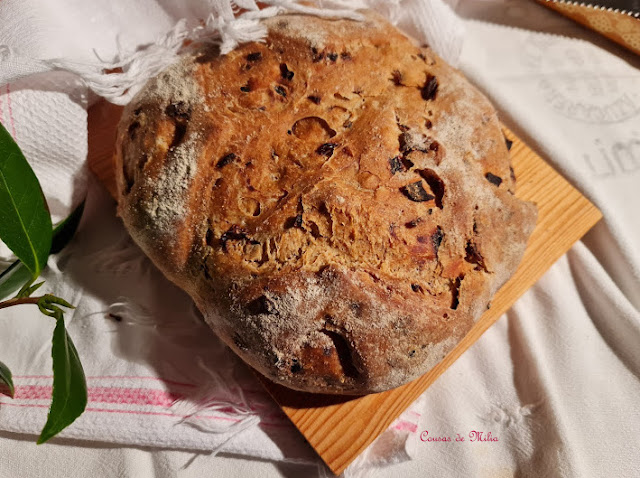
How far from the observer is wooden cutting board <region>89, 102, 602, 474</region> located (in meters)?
0.91

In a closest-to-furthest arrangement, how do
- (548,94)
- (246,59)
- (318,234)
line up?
(318,234)
(246,59)
(548,94)

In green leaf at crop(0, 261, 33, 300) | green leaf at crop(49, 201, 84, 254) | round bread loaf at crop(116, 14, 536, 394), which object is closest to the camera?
round bread loaf at crop(116, 14, 536, 394)

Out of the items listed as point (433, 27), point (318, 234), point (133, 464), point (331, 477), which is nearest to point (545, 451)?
point (331, 477)

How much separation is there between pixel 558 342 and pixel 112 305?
2.83 ft

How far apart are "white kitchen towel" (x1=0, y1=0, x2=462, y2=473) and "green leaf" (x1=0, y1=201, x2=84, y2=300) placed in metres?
0.02

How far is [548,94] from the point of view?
1.26m

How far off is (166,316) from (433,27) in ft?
2.59

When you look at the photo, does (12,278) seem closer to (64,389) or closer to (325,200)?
(64,389)

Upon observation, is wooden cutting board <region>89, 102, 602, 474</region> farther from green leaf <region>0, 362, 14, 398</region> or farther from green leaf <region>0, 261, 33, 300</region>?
Result: green leaf <region>0, 362, 14, 398</region>

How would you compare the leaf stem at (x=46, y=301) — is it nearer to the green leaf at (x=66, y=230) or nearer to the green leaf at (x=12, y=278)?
the green leaf at (x=12, y=278)

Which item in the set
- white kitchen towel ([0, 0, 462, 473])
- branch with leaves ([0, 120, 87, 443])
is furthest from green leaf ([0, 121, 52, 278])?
white kitchen towel ([0, 0, 462, 473])

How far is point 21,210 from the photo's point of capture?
0.78m

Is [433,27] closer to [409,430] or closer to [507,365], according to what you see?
[507,365]

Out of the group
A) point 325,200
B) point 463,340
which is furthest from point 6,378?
point 463,340
